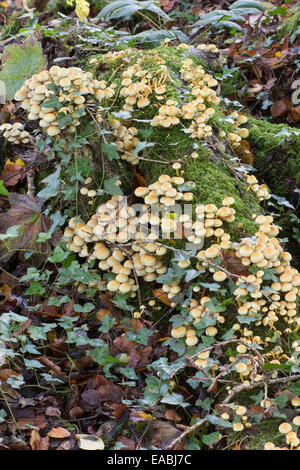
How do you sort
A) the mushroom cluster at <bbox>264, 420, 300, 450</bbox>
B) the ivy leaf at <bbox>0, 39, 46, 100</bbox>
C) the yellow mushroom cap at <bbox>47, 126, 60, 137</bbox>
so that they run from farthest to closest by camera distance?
the ivy leaf at <bbox>0, 39, 46, 100</bbox> < the yellow mushroom cap at <bbox>47, 126, 60, 137</bbox> < the mushroom cluster at <bbox>264, 420, 300, 450</bbox>

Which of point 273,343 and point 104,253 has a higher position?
point 104,253

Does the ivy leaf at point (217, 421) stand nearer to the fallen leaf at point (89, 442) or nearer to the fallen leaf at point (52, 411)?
the fallen leaf at point (89, 442)

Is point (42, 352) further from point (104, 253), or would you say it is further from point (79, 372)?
point (104, 253)

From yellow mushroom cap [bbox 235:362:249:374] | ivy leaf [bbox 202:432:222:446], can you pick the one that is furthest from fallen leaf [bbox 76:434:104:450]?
yellow mushroom cap [bbox 235:362:249:374]

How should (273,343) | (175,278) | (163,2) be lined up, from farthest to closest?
(163,2)
(175,278)
(273,343)

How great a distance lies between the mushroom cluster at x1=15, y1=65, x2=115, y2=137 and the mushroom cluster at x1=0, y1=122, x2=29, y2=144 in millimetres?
972

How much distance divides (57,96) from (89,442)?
2402 millimetres

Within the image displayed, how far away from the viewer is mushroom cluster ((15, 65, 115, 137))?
3369mm

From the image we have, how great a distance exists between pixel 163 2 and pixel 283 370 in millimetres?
7315

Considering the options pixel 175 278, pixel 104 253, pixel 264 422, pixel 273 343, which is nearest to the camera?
pixel 264 422

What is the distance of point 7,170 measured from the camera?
4508 millimetres

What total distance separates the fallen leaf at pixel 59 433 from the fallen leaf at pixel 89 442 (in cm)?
7

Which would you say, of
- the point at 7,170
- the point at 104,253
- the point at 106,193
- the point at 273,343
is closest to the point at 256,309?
the point at 273,343

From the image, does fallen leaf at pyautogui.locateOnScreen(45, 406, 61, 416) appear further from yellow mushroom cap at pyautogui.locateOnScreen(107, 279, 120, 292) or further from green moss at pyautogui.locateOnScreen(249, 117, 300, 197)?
green moss at pyautogui.locateOnScreen(249, 117, 300, 197)
